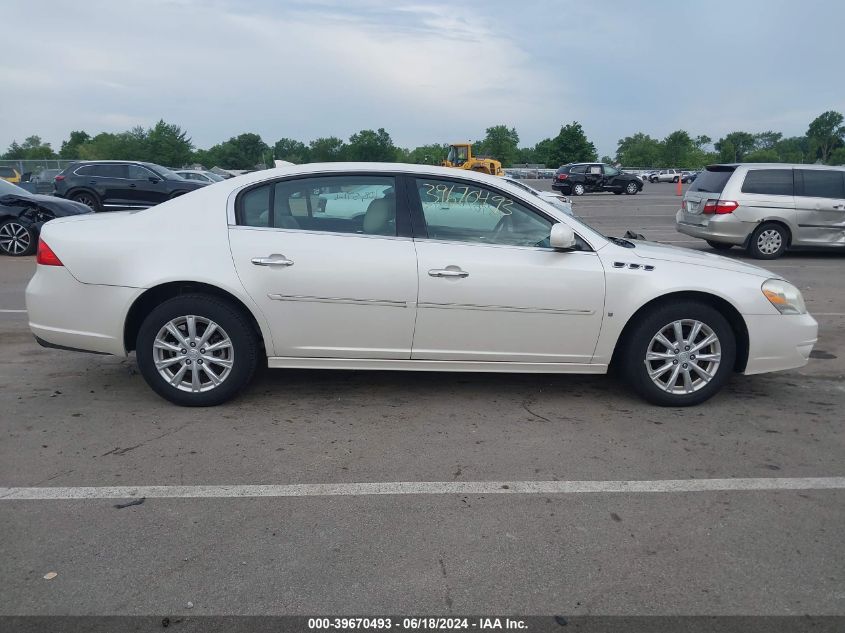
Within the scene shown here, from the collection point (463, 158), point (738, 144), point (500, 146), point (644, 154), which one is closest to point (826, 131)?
point (738, 144)

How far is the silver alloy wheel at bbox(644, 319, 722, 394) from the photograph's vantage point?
469 centimetres

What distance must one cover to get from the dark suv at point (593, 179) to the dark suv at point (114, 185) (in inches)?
862

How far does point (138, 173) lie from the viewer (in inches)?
747

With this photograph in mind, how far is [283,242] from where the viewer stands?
455 cm

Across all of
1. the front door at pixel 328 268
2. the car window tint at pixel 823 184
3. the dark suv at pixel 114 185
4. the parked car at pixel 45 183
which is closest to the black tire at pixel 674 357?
the front door at pixel 328 268

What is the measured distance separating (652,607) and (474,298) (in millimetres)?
2299

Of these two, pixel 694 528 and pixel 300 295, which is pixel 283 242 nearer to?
pixel 300 295

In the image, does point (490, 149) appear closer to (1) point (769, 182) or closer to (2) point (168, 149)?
(2) point (168, 149)

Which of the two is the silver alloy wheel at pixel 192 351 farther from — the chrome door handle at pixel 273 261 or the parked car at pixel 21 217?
the parked car at pixel 21 217

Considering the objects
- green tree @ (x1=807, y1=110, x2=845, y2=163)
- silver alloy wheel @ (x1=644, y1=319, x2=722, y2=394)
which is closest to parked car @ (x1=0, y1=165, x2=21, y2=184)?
silver alloy wheel @ (x1=644, y1=319, x2=722, y2=394)

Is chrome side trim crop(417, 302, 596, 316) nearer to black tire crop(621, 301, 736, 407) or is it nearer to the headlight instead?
black tire crop(621, 301, 736, 407)

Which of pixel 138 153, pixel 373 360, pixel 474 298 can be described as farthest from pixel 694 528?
pixel 138 153

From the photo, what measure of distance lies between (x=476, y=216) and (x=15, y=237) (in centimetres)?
1015

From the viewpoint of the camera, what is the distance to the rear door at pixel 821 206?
39.5 feet
